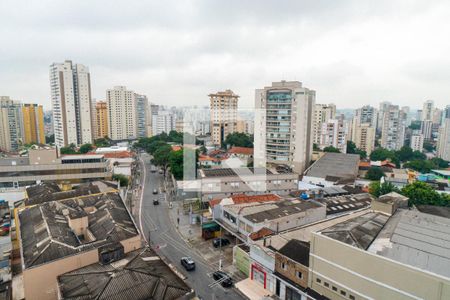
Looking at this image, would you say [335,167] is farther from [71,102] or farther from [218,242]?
[71,102]

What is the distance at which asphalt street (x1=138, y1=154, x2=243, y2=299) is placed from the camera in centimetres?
1812

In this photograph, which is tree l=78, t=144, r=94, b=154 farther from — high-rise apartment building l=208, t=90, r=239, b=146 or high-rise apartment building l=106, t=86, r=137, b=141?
high-rise apartment building l=208, t=90, r=239, b=146

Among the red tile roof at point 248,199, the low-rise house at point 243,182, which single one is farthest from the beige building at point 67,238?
the low-rise house at point 243,182

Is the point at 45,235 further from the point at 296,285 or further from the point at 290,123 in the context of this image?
the point at 290,123

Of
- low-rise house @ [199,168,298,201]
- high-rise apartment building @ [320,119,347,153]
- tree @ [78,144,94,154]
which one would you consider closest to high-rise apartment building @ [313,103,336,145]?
high-rise apartment building @ [320,119,347,153]

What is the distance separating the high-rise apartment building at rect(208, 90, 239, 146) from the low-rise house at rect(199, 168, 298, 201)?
48347 millimetres

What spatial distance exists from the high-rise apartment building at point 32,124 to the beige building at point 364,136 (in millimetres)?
106487

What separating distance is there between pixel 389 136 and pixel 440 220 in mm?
84506

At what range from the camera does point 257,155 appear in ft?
176

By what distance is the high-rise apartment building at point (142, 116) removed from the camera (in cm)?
10644

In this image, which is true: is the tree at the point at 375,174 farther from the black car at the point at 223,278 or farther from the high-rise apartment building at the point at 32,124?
the high-rise apartment building at the point at 32,124

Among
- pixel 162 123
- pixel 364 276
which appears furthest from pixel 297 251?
pixel 162 123

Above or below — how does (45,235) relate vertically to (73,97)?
below

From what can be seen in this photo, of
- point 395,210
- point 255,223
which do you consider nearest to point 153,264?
point 255,223
